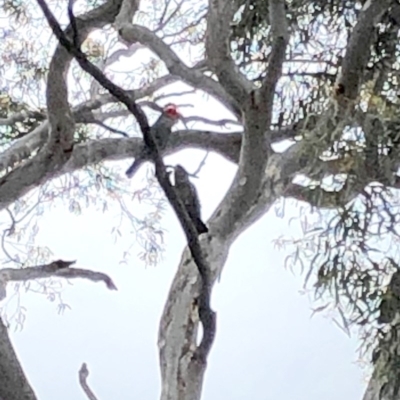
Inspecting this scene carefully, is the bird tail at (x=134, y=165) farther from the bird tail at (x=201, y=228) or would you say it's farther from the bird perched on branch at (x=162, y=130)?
the bird tail at (x=201, y=228)

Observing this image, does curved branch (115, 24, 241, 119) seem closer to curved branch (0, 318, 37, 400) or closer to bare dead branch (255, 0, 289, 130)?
bare dead branch (255, 0, 289, 130)

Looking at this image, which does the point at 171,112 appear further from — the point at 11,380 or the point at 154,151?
the point at 11,380

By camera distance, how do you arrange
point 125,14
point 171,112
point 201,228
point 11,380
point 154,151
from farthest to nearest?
point 171,112
point 125,14
point 201,228
point 154,151
point 11,380

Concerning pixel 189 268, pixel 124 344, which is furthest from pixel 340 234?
pixel 124 344

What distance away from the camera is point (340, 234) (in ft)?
3.57

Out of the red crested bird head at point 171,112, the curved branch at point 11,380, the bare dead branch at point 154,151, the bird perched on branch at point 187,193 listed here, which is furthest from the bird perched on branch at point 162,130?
the curved branch at point 11,380

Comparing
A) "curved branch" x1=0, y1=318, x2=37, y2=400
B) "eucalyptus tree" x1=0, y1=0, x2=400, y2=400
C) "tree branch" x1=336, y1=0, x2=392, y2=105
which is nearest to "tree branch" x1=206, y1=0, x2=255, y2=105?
"eucalyptus tree" x1=0, y1=0, x2=400, y2=400

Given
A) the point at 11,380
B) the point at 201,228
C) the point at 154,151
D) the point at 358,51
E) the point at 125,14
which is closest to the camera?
the point at 11,380

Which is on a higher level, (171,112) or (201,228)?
(171,112)

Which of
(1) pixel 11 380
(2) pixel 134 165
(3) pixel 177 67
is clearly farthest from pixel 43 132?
(1) pixel 11 380

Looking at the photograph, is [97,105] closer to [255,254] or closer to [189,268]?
[189,268]

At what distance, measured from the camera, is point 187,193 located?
1247 millimetres

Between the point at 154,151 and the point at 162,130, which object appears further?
the point at 162,130

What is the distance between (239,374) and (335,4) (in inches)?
43.3
